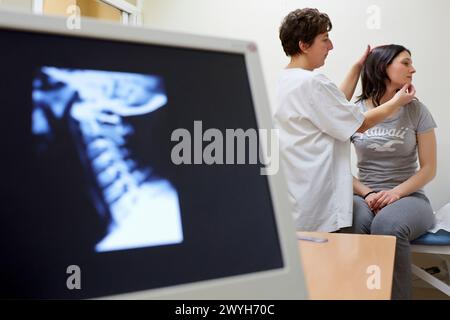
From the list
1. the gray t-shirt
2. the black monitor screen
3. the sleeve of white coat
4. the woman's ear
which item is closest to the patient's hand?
the gray t-shirt

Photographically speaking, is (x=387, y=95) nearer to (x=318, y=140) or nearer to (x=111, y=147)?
(x=318, y=140)

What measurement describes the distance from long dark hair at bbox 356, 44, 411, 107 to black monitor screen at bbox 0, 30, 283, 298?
58.7 inches

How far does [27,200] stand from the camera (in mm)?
366

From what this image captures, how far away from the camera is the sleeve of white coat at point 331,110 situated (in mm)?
1361

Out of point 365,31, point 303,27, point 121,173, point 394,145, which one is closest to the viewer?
point 121,173

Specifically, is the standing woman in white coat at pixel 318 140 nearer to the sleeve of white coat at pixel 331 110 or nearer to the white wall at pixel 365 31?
the sleeve of white coat at pixel 331 110

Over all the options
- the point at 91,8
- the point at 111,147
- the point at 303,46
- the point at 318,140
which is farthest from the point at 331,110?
the point at 91,8

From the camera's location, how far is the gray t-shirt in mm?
1688

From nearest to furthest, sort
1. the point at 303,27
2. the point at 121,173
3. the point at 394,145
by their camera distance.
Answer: the point at 121,173 → the point at 303,27 → the point at 394,145

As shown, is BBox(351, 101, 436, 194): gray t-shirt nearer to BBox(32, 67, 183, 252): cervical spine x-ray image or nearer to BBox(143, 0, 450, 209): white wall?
BBox(143, 0, 450, 209): white wall

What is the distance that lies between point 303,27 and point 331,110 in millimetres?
391

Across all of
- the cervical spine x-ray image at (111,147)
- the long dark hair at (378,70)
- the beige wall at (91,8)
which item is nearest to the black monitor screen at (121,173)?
the cervical spine x-ray image at (111,147)

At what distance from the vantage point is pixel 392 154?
1.71 meters
